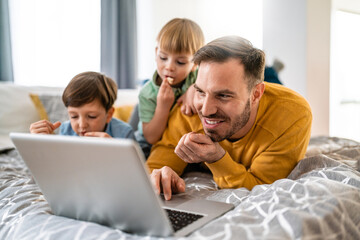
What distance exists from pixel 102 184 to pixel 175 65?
934mm

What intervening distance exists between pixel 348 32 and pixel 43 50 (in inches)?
125

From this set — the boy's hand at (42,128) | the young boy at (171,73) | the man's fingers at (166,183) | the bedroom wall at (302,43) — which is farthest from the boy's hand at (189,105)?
the bedroom wall at (302,43)

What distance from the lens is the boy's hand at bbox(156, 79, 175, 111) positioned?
1.58m

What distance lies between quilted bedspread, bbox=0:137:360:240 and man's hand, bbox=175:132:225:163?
0.42 feet

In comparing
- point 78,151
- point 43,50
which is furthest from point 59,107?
point 78,151

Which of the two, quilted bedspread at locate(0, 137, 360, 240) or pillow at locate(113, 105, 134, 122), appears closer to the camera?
quilted bedspread at locate(0, 137, 360, 240)

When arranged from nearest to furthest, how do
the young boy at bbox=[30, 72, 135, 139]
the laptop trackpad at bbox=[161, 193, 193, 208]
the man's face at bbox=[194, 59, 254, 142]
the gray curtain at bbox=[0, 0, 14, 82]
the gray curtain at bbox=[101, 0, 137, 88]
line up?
the laptop trackpad at bbox=[161, 193, 193, 208]
the man's face at bbox=[194, 59, 254, 142]
the young boy at bbox=[30, 72, 135, 139]
the gray curtain at bbox=[0, 0, 14, 82]
the gray curtain at bbox=[101, 0, 137, 88]

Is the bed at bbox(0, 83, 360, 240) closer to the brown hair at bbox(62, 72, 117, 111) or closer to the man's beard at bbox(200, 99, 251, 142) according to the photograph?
the man's beard at bbox(200, 99, 251, 142)

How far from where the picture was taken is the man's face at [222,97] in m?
1.14

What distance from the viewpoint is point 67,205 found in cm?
91

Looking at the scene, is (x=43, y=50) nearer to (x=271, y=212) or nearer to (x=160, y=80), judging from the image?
(x=160, y=80)

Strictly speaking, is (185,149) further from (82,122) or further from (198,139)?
(82,122)

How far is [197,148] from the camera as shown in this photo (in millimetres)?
1120

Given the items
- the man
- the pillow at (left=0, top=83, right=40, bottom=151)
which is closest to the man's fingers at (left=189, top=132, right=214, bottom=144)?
the man
